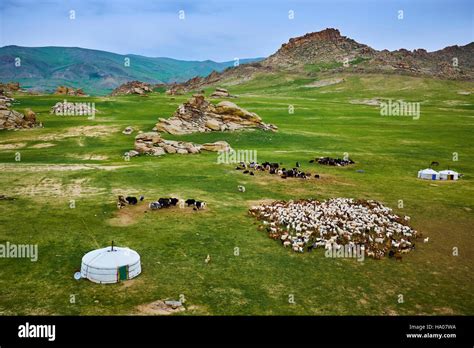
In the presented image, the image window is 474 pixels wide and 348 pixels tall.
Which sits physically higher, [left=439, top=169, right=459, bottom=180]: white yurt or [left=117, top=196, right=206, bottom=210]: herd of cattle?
[left=439, top=169, right=459, bottom=180]: white yurt

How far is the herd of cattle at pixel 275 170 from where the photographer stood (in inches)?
1530

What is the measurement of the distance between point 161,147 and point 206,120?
1792cm

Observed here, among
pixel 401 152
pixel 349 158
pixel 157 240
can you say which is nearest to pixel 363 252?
pixel 157 240

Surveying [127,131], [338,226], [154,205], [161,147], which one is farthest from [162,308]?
[127,131]

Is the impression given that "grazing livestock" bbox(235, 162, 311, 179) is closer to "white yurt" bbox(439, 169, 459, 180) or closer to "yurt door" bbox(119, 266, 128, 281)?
"white yurt" bbox(439, 169, 459, 180)

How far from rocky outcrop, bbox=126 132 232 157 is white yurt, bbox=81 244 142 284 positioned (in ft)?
105

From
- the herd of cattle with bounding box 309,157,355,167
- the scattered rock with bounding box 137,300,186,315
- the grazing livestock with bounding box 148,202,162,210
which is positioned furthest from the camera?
the herd of cattle with bounding box 309,157,355,167

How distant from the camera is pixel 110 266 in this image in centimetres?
1703

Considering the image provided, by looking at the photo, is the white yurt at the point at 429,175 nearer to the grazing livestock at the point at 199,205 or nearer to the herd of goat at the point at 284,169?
the herd of goat at the point at 284,169

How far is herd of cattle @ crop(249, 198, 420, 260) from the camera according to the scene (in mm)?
22047

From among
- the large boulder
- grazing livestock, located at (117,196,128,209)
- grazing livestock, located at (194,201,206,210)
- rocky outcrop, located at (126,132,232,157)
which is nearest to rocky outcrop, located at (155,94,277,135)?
rocky outcrop, located at (126,132,232,157)

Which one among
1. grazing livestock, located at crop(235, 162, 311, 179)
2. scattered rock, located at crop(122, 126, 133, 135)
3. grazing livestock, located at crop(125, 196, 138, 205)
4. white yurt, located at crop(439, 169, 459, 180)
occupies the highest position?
scattered rock, located at crop(122, 126, 133, 135)

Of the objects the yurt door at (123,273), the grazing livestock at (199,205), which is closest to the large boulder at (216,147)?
the grazing livestock at (199,205)

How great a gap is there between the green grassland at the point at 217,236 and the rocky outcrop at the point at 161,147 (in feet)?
6.75
